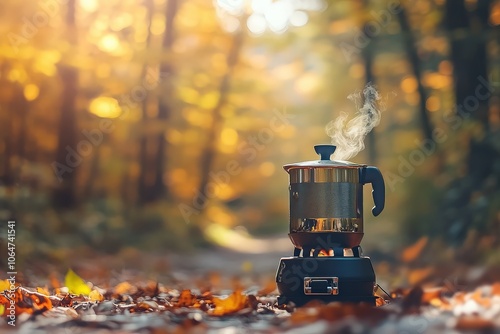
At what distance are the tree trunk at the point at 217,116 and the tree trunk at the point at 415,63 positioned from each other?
18.9ft

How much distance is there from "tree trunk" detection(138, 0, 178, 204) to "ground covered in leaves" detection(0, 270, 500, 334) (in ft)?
33.8

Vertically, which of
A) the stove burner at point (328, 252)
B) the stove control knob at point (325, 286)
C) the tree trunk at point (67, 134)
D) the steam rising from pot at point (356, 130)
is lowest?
the stove control knob at point (325, 286)

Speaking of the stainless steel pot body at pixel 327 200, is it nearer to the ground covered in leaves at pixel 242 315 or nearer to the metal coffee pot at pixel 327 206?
the metal coffee pot at pixel 327 206

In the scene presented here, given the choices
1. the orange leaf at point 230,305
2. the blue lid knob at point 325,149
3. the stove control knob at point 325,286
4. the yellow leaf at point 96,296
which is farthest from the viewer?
the yellow leaf at point 96,296

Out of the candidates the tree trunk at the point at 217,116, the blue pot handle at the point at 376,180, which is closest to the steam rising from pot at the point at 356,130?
the blue pot handle at the point at 376,180

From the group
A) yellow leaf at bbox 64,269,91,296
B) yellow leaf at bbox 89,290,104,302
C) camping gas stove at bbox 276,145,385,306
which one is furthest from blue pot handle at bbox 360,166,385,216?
yellow leaf at bbox 64,269,91,296

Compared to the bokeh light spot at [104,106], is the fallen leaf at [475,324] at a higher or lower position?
lower

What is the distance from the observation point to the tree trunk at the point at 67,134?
1202 centimetres

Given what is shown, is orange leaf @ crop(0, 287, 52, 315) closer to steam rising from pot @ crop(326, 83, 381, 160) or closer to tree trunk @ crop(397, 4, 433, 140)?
steam rising from pot @ crop(326, 83, 381, 160)

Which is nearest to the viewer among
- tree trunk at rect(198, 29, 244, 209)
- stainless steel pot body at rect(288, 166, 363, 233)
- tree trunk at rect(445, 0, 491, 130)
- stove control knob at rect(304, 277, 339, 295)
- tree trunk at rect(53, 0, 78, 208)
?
stove control knob at rect(304, 277, 339, 295)

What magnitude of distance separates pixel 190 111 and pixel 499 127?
9.65 m

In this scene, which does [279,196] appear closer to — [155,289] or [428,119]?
[428,119]

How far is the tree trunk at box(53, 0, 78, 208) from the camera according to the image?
12.0 meters

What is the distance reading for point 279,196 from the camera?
3394 cm
